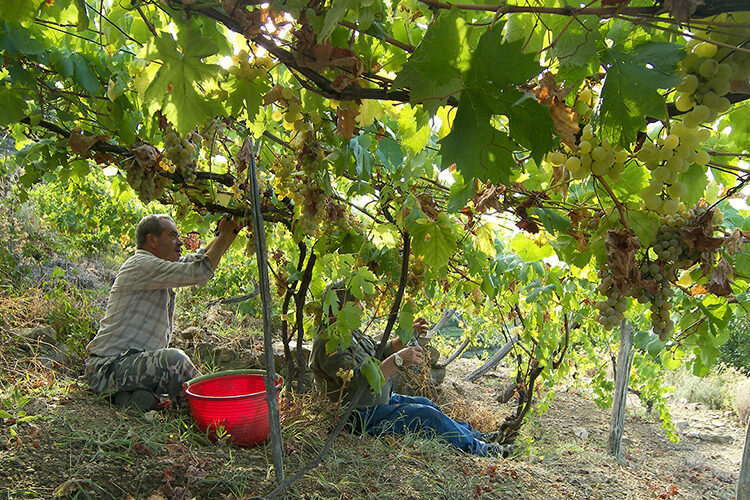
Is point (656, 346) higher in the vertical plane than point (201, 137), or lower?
lower

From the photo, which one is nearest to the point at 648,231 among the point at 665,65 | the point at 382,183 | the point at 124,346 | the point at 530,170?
the point at 665,65

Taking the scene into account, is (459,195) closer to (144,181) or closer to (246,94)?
(246,94)

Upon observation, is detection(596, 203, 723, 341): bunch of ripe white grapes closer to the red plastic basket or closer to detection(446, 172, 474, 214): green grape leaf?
detection(446, 172, 474, 214): green grape leaf

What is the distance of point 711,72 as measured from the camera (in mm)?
787

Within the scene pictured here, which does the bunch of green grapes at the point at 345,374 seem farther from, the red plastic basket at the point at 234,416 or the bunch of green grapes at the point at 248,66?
the bunch of green grapes at the point at 248,66

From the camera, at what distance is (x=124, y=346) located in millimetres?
3123

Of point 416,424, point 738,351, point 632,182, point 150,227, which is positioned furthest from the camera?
point 738,351

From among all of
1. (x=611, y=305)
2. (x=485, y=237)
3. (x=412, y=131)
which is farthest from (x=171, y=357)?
(x=611, y=305)

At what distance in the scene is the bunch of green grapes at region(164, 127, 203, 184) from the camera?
77.7 inches

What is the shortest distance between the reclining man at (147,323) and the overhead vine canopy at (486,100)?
0.95m

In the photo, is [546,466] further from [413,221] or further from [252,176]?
[252,176]

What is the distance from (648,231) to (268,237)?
2.82m

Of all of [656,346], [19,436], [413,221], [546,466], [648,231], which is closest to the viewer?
[648,231]

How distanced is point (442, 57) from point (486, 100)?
0.36 feet
